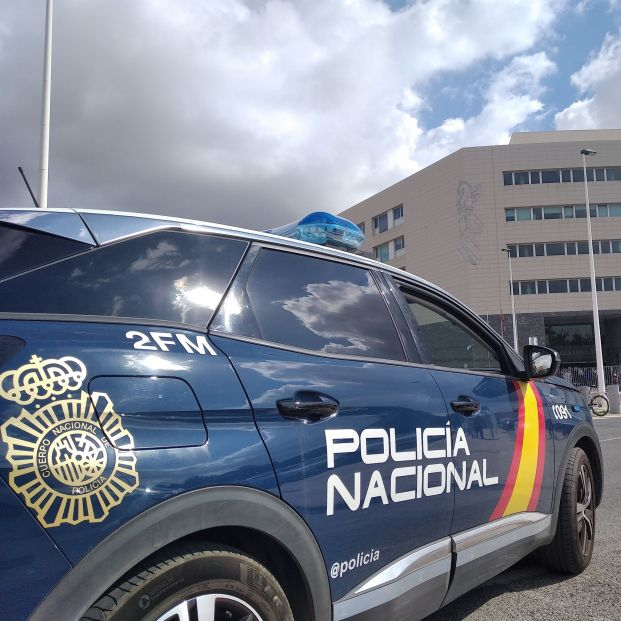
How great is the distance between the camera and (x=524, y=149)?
46281 millimetres

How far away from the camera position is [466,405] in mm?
2686

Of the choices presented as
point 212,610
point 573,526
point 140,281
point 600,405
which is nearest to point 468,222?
point 600,405

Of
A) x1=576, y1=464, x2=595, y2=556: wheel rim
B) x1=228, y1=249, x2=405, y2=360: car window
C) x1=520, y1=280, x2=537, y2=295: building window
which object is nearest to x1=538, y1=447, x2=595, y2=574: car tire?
x1=576, y1=464, x2=595, y2=556: wheel rim

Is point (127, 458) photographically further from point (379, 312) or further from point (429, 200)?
point (429, 200)

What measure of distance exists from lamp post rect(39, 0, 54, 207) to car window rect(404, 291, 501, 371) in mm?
8127

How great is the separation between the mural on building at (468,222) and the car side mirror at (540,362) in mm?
44537

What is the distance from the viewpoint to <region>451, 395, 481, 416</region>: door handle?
262 centimetres

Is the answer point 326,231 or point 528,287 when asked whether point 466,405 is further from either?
point 528,287

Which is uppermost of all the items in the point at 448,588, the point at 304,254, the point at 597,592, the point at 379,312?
the point at 304,254

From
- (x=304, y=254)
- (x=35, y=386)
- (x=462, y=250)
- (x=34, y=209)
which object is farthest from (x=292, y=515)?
(x=462, y=250)

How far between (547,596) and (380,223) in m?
54.4

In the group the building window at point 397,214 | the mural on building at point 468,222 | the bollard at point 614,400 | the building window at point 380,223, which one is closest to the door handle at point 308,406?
the bollard at point 614,400

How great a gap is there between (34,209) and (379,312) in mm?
1449

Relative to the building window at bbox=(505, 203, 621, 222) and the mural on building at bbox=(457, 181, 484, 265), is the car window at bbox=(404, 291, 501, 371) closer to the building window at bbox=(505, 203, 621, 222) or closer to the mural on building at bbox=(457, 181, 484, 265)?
the mural on building at bbox=(457, 181, 484, 265)
